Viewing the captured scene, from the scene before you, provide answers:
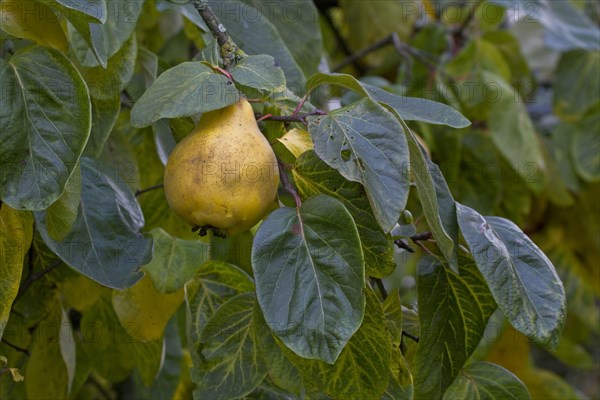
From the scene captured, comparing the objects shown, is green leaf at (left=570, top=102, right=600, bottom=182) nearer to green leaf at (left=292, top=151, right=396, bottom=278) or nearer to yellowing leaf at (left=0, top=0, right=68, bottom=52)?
green leaf at (left=292, top=151, right=396, bottom=278)

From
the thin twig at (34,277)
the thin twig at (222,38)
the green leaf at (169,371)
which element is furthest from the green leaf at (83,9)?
the green leaf at (169,371)

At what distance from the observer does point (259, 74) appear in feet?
2.54

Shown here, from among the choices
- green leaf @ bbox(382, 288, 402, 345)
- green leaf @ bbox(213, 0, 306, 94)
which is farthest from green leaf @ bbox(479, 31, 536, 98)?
green leaf @ bbox(382, 288, 402, 345)

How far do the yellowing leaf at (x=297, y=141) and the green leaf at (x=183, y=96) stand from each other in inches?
3.4

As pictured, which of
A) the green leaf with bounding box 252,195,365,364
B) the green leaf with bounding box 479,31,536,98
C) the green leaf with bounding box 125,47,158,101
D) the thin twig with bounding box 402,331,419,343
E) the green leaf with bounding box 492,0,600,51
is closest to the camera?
the green leaf with bounding box 252,195,365,364

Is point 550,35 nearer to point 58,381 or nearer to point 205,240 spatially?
point 205,240

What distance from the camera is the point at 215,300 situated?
1.01 metres

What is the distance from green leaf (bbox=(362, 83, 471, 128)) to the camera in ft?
→ 2.67

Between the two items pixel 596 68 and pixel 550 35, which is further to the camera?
pixel 596 68

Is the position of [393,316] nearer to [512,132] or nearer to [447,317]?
[447,317]

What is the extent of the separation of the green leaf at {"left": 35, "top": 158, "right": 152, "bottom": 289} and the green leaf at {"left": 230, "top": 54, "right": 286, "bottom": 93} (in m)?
0.21

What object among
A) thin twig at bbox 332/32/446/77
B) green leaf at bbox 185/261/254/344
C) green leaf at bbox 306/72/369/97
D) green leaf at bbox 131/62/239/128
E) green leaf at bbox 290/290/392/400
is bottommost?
thin twig at bbox 332/32/446/77

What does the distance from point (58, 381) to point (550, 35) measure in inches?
44.2

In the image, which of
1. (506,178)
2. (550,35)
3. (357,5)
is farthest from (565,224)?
(357,5)
